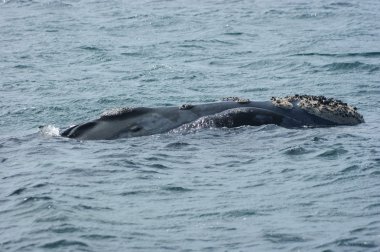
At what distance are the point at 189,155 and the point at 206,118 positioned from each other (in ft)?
4.58

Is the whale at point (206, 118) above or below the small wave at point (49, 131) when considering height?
above

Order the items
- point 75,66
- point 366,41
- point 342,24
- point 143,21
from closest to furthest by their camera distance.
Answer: point 75,66
point 366,41
point 342,24
point 143,21

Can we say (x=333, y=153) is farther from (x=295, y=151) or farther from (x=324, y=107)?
(x=324, y=107)

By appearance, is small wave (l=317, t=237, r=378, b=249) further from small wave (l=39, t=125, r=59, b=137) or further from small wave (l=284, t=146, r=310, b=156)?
small wave (l=39, t=125, r=59, b=137)

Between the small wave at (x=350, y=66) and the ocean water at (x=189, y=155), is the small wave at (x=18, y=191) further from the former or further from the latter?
the small wave at (x=350, y=66)

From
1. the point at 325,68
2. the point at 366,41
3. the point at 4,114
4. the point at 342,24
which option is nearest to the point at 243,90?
the point at 325,68

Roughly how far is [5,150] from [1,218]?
4449mm

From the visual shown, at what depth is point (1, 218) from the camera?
12.6 meters

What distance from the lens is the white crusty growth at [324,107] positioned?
17094mm

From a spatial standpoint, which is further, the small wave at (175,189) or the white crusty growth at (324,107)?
the white crusty growth at (324,107)

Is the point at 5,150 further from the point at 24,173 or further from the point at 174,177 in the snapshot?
the point at 174,177

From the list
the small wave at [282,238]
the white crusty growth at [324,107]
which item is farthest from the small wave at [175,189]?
the white crusty growth at [324,107]

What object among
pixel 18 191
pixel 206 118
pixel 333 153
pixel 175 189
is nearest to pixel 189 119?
pixel 206 118

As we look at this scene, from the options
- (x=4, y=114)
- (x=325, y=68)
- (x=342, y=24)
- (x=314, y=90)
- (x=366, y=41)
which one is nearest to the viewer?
(x=4, y=114)
